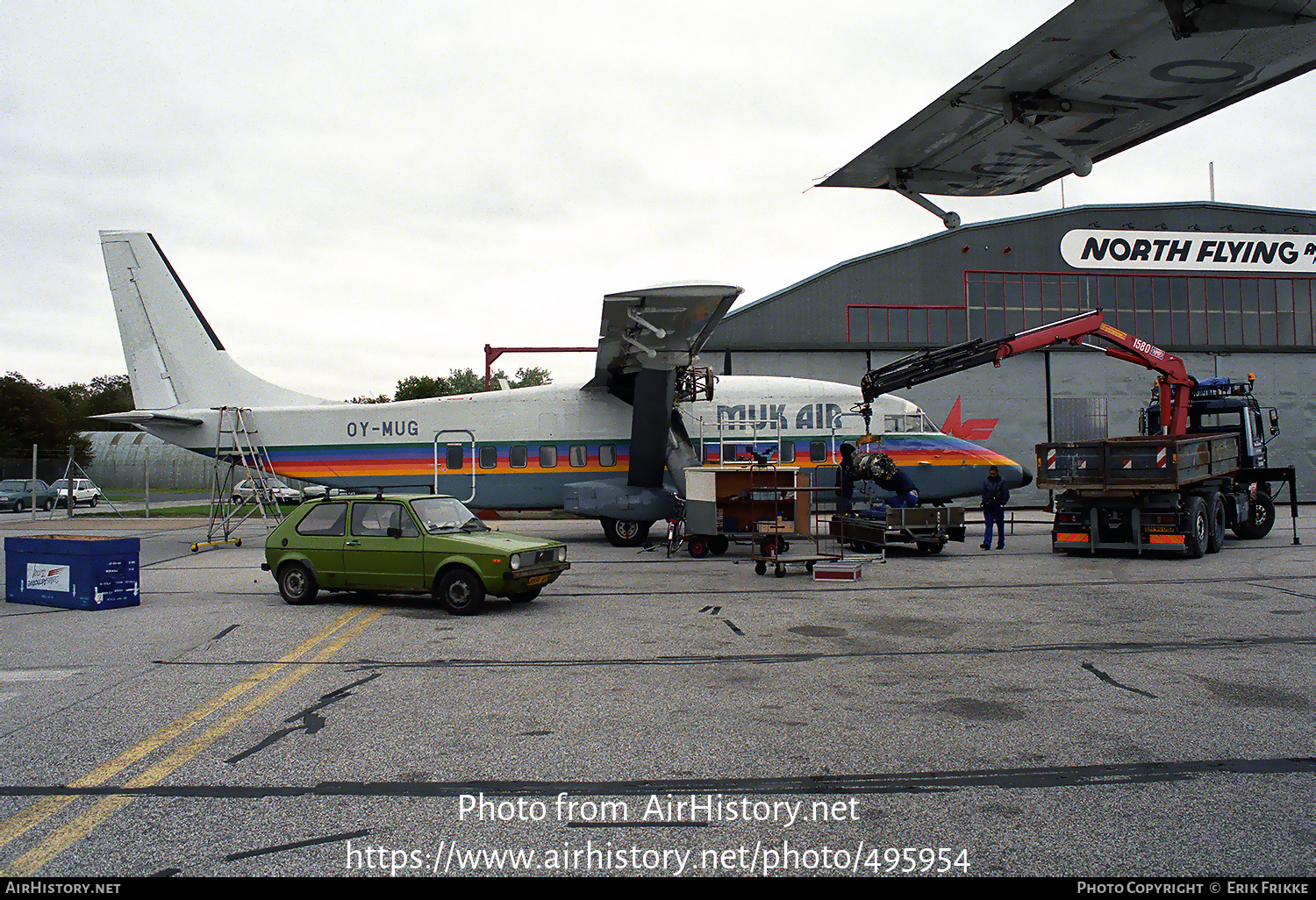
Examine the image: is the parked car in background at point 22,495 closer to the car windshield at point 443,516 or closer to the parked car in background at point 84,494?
the parked car in background at point 84,494

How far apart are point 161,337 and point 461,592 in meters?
14.4

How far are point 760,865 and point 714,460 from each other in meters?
16.4

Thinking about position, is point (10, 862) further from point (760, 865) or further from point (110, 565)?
point (110, 565)

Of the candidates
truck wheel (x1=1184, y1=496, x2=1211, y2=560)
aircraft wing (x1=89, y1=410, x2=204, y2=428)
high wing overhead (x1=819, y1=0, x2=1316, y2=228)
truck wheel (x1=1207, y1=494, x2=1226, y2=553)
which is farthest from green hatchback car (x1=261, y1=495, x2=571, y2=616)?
truck wheel (x1=1207, y1=494, x2=1226, y2=553)

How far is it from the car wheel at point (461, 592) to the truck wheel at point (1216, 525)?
15.1 meters

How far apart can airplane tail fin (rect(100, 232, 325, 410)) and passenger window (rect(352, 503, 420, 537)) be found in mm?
11655

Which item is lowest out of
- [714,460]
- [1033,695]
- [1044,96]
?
[1033,695]

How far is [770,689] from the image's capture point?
6859 millimetres

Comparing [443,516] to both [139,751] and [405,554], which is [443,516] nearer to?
[405,554]

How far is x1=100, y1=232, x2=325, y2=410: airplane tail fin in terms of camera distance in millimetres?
19531

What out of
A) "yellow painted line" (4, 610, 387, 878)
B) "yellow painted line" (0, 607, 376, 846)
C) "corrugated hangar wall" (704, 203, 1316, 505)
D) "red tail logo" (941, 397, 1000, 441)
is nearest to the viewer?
"yellow painted line" (4, 610, 387, 878)

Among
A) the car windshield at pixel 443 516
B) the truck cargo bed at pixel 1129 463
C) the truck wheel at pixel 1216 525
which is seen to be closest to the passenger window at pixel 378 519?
the car windshield at pixel 443 516

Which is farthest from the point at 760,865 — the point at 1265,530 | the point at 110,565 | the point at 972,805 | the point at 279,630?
the point at 1265,530

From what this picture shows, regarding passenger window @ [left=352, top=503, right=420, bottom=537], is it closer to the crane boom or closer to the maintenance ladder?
the maintenance ladder
